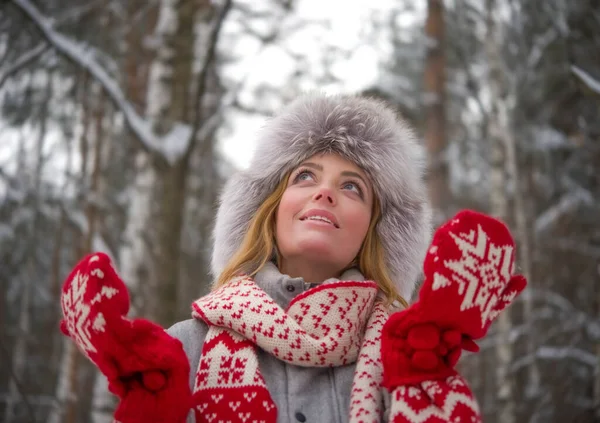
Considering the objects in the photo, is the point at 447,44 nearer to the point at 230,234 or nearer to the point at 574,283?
the point at 574,283

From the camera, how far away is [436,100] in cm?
831

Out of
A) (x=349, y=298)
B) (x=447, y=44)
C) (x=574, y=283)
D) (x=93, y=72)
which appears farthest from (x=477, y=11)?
(x=349, y=298)

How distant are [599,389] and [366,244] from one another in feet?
13.0

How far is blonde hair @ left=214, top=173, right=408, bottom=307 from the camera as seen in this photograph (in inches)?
89.2

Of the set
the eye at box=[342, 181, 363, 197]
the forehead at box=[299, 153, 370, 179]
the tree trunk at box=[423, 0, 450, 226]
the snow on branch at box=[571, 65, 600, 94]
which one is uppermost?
the tree trunk at box=[423, 0, 450, 226]

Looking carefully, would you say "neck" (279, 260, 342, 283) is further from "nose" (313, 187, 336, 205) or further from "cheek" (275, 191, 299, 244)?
"nose" (313, 187, 336, 205)

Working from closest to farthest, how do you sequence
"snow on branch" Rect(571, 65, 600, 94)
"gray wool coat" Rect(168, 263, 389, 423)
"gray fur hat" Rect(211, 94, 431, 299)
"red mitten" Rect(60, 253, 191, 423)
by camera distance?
"red mitten" Rect(60, 253, 191, 423), "gray wool coat" Rect(168, 263, 389, 423), "gray fur hat" Rect(211, 94, 431, 299), "snow on branch" Rect(571, 65, 600, 94)

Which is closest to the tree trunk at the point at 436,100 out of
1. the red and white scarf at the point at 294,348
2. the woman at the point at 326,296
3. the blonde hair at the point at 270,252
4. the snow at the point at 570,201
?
the snow at the point at 570,201

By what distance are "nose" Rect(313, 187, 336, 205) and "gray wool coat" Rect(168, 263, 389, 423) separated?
30 centimetres

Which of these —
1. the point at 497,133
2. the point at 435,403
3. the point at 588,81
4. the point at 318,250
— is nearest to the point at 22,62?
the point at 318,250

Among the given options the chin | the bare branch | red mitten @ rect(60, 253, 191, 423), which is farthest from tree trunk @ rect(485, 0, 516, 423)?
red mitten @ rect(60, 253, 191, 423)

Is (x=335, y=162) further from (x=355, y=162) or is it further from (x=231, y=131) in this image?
(x=231, y=131)

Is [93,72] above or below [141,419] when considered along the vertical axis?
above

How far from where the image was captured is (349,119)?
2.47m
